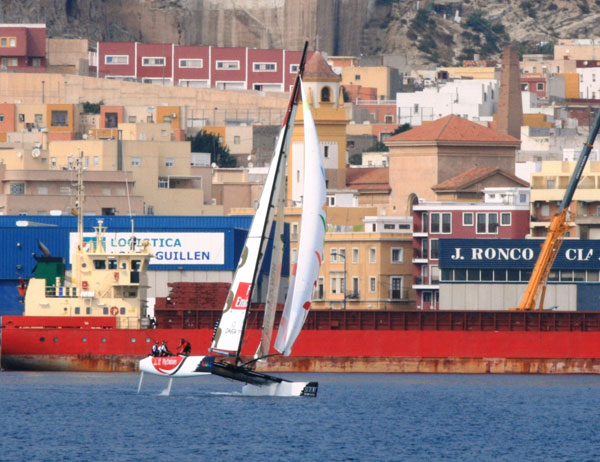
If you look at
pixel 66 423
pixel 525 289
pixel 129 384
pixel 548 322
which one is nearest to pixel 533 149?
pixel 525 289

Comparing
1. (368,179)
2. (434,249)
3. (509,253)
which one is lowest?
(509,253)

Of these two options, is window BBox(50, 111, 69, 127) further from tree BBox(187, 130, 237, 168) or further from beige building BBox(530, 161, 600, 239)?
beige building BBox(530, 161, 600, 239)

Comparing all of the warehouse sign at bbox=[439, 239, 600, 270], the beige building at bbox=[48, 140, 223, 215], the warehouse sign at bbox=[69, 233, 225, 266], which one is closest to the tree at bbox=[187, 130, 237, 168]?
the beige building at bbox=[48, 140, 223, 215]

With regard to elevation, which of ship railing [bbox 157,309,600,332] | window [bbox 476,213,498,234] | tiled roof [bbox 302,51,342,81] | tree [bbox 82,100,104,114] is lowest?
ship railing [bbox 157,309,600,332]

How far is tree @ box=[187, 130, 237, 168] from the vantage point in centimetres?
15838

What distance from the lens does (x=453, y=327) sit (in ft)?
282

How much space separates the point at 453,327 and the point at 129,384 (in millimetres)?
16424

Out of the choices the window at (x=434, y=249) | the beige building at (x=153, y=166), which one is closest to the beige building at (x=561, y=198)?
the window at (x=434, y=249)

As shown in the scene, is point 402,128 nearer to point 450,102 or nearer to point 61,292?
point 450,102

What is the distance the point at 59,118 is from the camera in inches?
6196

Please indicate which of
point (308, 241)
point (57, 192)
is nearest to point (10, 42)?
point (57, 192)

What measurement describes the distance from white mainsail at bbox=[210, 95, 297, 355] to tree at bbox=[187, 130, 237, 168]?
90.4 metres

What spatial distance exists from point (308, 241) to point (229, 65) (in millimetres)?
121527

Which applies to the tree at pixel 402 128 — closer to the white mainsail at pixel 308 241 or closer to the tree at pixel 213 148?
the tree at pixel 213 148
